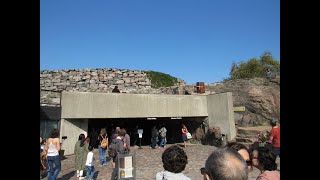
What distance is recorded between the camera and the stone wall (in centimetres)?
2647

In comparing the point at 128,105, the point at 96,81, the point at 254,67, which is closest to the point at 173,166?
the point at 128,105

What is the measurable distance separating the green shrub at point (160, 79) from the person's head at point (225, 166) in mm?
26917

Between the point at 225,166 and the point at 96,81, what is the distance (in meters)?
25.8

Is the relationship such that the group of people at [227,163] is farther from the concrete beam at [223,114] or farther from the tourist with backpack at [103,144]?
the concrete beam at [223,114]

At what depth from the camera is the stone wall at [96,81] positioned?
26.5 metres

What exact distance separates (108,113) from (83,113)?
150 cm

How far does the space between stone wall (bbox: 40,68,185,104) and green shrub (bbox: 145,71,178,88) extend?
0.74m

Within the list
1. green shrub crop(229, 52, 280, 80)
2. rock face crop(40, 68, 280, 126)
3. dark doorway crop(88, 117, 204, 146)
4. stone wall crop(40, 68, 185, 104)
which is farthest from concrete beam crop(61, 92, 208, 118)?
green shrub crop(229, 52, 280, 80)

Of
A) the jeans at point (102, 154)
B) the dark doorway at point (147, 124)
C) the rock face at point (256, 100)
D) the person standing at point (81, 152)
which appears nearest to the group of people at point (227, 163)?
the person standing at point (81, 152)

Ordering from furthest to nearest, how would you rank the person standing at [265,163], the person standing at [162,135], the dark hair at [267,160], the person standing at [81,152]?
the person standing at [162,135]
the person standing at [81,152]
the dark hair at [267,160]
the person standing at [265,163]

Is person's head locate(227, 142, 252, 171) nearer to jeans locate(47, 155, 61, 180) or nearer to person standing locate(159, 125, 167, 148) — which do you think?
jeans locate(47, 155, 61, 180)

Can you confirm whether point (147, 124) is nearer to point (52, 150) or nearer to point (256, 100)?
point (256, 100)

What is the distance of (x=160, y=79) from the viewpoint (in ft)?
99.4
